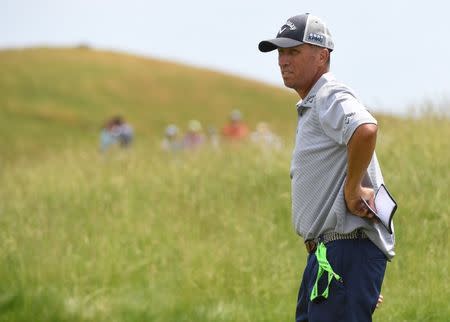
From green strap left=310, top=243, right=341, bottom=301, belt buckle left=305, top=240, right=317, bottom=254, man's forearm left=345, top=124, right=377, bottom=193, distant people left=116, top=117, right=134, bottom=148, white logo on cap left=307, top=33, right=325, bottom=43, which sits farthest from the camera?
distant people left=116, top=117, right=134, bottom=148

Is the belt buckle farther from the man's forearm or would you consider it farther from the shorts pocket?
the man's forearm

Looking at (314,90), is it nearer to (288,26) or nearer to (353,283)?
(288,26)

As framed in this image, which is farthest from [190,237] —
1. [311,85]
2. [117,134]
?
[117,134]

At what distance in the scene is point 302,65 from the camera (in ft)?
14.7

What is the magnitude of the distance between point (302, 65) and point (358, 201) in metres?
0.72

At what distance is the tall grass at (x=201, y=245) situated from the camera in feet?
22.8

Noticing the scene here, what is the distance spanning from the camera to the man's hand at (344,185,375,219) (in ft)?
13.9

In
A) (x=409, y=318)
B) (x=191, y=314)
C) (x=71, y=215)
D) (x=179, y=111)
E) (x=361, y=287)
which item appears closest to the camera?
(x=361, y=287)

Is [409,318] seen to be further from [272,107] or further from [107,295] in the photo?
[272,107]

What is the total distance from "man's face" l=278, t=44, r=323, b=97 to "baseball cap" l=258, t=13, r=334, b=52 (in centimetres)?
3

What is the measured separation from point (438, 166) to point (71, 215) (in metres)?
3.95

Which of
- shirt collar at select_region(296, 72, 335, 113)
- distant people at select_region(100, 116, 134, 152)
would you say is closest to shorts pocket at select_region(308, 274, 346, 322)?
shirt collar at select_region(296, 72, 335, 113)

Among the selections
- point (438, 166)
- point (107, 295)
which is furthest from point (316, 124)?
point (438, 166)

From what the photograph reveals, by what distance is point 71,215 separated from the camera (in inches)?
397
